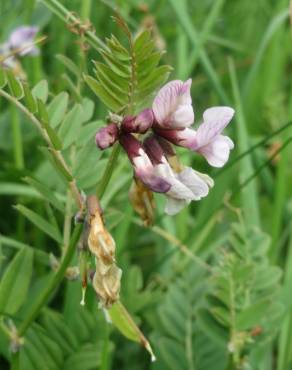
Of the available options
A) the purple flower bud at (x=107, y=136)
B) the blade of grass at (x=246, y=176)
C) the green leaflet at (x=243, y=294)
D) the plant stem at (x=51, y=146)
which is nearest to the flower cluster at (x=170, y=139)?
the purple flower bud at (x=107, y=136)

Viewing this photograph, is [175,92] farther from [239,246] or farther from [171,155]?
[239,246]

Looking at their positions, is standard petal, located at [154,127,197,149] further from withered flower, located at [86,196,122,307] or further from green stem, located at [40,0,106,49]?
green stem, located at [40,0,106,49]

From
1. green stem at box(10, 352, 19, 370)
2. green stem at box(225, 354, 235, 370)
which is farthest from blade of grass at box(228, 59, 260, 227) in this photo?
green stem at box(10, 352, 19, 370)

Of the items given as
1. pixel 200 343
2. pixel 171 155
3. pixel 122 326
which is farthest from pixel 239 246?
pixel 171 155

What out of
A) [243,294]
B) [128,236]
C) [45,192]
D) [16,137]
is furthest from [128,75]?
[128,236]

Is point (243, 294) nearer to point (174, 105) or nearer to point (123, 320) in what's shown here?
point (123, 320)

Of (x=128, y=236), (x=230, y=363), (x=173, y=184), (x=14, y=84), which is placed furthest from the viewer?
(x=128, y=236)
